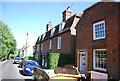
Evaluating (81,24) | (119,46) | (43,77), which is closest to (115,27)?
(119,46)

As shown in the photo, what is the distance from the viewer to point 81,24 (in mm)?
14711

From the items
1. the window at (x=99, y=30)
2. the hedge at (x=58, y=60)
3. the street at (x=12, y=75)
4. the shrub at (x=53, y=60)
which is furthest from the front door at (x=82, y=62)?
the street at (x=12, y=75)

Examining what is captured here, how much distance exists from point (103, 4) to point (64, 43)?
9379 millimetres

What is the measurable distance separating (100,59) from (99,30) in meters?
2.79

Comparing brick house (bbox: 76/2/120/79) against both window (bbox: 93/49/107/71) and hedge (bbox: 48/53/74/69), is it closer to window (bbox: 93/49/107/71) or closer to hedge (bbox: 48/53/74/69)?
window (bbox: 93/49/107/71)

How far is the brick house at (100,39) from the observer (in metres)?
9.77

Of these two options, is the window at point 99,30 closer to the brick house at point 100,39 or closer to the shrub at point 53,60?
the brick house at point 100,39

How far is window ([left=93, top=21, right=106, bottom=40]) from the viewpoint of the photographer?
37.6 ft

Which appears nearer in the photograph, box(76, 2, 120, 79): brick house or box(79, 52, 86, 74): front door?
box(76, 2, 120, 79): brick house

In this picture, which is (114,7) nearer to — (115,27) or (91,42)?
(115,27)

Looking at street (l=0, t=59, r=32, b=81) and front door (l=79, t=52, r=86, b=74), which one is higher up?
front door (l=79, t=52, r=86, b=74)

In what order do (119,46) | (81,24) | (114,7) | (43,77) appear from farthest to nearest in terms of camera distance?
(81,24) → (114,7) → (119,46) → (43,77)

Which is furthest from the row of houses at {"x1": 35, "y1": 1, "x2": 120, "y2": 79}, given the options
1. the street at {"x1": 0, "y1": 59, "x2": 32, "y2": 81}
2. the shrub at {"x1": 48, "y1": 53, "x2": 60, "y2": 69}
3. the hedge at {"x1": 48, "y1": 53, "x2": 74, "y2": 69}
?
the street at {"x1": 0, "y1": 59, "x2": 32, "y2": 81}

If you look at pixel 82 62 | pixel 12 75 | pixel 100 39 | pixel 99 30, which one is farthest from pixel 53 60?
pixel 99 30
